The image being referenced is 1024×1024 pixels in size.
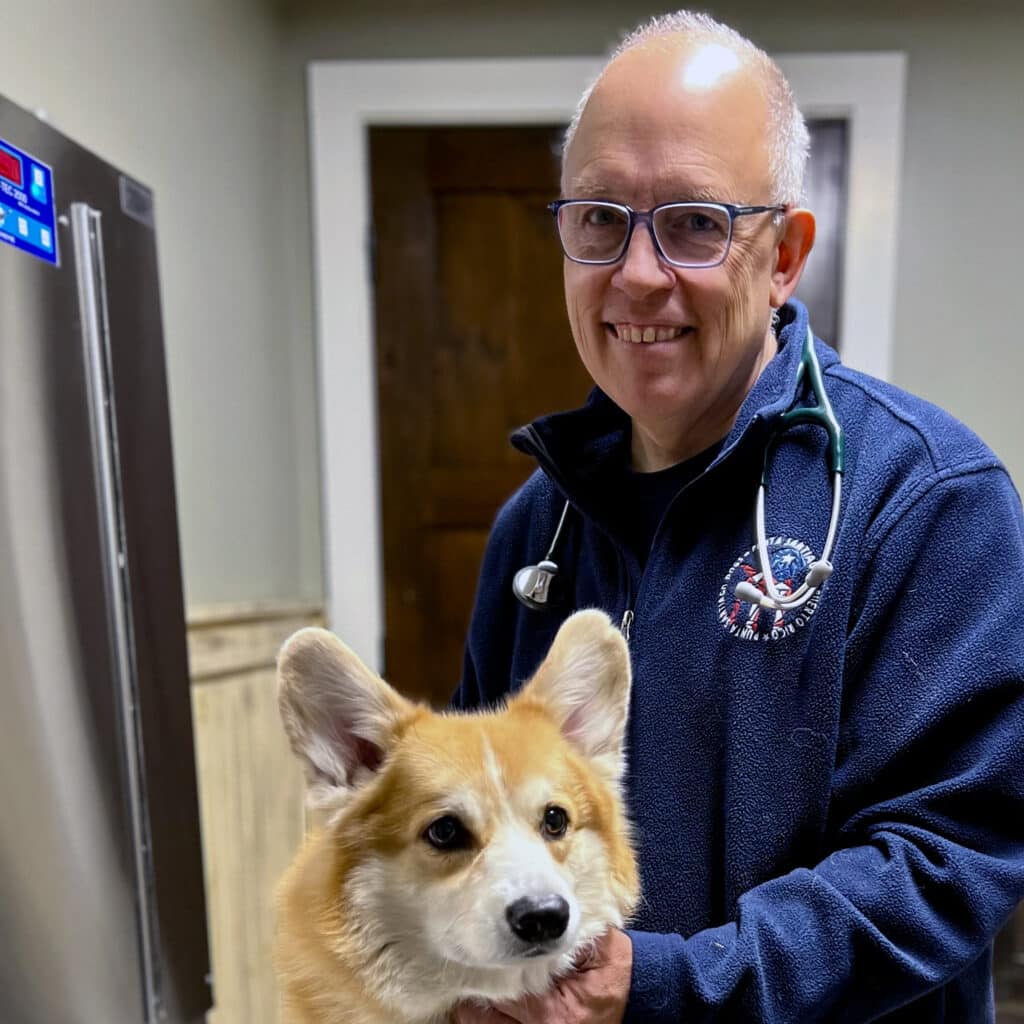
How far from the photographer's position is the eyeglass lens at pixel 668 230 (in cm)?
98

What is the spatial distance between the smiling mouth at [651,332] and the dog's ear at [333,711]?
52cm

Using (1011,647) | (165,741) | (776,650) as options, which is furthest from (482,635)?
(165,741)

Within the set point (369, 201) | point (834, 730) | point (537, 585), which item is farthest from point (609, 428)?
point (369, 201)

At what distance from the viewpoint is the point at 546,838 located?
38.3 inches

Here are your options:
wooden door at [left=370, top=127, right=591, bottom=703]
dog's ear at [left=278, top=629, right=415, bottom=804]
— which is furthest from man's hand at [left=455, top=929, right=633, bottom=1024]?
wooden door at [left=370, top=127, right=591, bottom=703]

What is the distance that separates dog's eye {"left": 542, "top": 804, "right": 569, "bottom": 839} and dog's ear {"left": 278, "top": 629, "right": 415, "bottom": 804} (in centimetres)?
21

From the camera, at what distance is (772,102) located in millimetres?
997

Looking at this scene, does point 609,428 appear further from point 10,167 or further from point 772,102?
point 10,167

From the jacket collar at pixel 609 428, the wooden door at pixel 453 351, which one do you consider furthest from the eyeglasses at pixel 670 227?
the wooden door at pixel 453 351

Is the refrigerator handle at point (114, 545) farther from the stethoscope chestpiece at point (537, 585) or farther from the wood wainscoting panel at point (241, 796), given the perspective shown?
the stethoscope chestpiece at point (537, 585)

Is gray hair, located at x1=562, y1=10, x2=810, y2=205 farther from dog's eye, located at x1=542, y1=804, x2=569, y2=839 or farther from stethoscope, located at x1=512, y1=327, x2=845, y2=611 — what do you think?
dog's eye, located at x1=542, y1=804, x2=569, y2=839

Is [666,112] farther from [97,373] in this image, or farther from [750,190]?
[97,373]

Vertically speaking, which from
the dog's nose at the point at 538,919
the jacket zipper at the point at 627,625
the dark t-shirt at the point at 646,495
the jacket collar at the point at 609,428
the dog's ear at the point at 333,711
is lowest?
the dog's nose at the point at 538,919

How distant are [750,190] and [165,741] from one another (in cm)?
149
